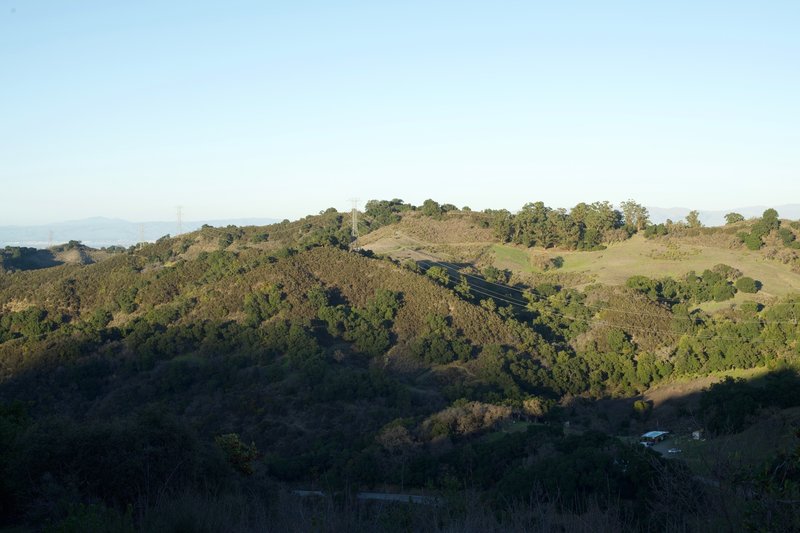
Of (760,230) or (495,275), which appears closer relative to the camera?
(760,230)

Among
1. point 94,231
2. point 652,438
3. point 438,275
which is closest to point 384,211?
point 438,275

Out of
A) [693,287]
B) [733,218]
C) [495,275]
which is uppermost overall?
[733,218]

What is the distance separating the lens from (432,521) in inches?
396

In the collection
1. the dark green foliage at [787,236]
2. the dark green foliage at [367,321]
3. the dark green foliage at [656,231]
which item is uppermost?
the dark green foliage at [656,231]

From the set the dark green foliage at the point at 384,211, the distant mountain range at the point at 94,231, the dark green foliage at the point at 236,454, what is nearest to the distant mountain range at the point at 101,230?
the distant mountain range at the point at 94,231

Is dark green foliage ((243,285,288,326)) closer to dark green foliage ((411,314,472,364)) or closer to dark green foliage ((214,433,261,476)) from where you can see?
dark green foliage ((411,314,472,364))

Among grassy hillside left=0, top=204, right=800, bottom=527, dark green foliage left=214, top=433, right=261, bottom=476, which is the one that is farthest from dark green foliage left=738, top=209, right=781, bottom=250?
dark green foliage left=214, top=433, right=261, bottom=476

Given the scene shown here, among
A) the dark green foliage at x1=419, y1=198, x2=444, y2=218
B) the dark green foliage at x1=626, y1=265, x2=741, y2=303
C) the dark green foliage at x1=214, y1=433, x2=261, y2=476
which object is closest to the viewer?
the dark green foliage at x1=214, y1=433, x2=261, y2=476

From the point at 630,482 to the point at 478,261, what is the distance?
4056cm

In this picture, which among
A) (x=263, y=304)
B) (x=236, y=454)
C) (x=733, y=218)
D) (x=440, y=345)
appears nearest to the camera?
(x=236, y=454)

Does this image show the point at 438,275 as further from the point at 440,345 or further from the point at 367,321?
the point at 440,345

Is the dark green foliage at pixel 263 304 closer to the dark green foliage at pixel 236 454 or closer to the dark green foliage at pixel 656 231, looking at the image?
the dark green foliage at pixel 236 454

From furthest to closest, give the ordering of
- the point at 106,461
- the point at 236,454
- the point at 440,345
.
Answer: the point at 440,345 < the point at 236,454 < the point at 106,461

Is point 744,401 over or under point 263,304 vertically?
under
